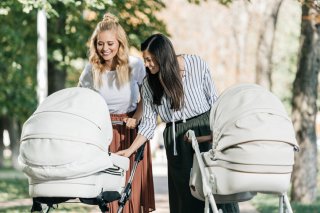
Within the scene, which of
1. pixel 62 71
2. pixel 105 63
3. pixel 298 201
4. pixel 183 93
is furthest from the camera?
pixel 62 71

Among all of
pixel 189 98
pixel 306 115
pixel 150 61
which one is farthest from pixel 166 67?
pixel 306 115

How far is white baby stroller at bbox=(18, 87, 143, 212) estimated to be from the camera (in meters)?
7.03

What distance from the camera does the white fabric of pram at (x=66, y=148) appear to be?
7027 mm

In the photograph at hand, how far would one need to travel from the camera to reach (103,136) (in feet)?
24.0

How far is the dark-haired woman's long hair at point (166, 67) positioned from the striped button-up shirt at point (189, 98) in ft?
0.33

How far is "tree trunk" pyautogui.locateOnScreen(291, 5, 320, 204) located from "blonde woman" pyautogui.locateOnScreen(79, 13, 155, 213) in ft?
26.2

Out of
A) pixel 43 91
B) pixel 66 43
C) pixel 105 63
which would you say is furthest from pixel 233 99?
pixel 66 43

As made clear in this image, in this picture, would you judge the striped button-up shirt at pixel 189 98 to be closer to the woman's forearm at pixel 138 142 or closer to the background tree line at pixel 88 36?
the woman's forearm at pixel 138 142

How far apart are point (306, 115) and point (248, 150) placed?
9633 mm

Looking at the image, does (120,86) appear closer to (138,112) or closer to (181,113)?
(138,112)

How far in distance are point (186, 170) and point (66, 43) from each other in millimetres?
14225

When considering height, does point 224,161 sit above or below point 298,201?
above

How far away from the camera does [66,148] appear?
7.04 metres

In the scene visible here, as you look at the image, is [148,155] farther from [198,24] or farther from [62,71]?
[198,24]
